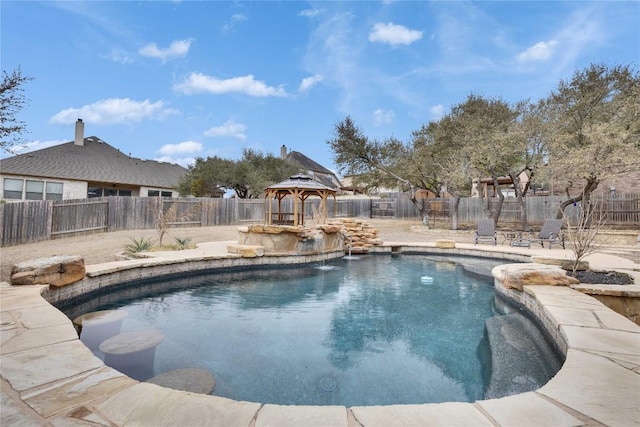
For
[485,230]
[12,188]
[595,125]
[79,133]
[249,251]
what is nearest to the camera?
[249,251]

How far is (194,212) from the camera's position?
50.8 feet

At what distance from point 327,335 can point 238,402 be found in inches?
91.6

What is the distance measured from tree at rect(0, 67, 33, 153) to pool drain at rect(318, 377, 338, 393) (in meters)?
7.65

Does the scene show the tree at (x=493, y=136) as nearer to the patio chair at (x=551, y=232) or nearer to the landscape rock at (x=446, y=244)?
the patio chair at (x=551, y=232)

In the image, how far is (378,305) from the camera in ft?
16.8

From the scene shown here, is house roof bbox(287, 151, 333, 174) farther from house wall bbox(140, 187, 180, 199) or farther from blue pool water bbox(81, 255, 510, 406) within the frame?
blue pool water bbox(81, 255, 510, 406)

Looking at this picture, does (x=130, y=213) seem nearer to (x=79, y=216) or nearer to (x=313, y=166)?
(x=79, y=216)

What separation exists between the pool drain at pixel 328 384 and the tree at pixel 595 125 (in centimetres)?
1340

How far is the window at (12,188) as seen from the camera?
15.9m

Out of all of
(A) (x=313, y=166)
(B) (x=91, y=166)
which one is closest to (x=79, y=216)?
(B) (x=91, y=166)

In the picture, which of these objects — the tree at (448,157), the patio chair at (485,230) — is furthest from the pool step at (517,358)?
the tree at (448,157)

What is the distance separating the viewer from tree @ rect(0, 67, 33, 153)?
232 inches

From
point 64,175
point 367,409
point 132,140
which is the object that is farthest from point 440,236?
point 132,140

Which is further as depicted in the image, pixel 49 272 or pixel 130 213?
pixel 130 213
